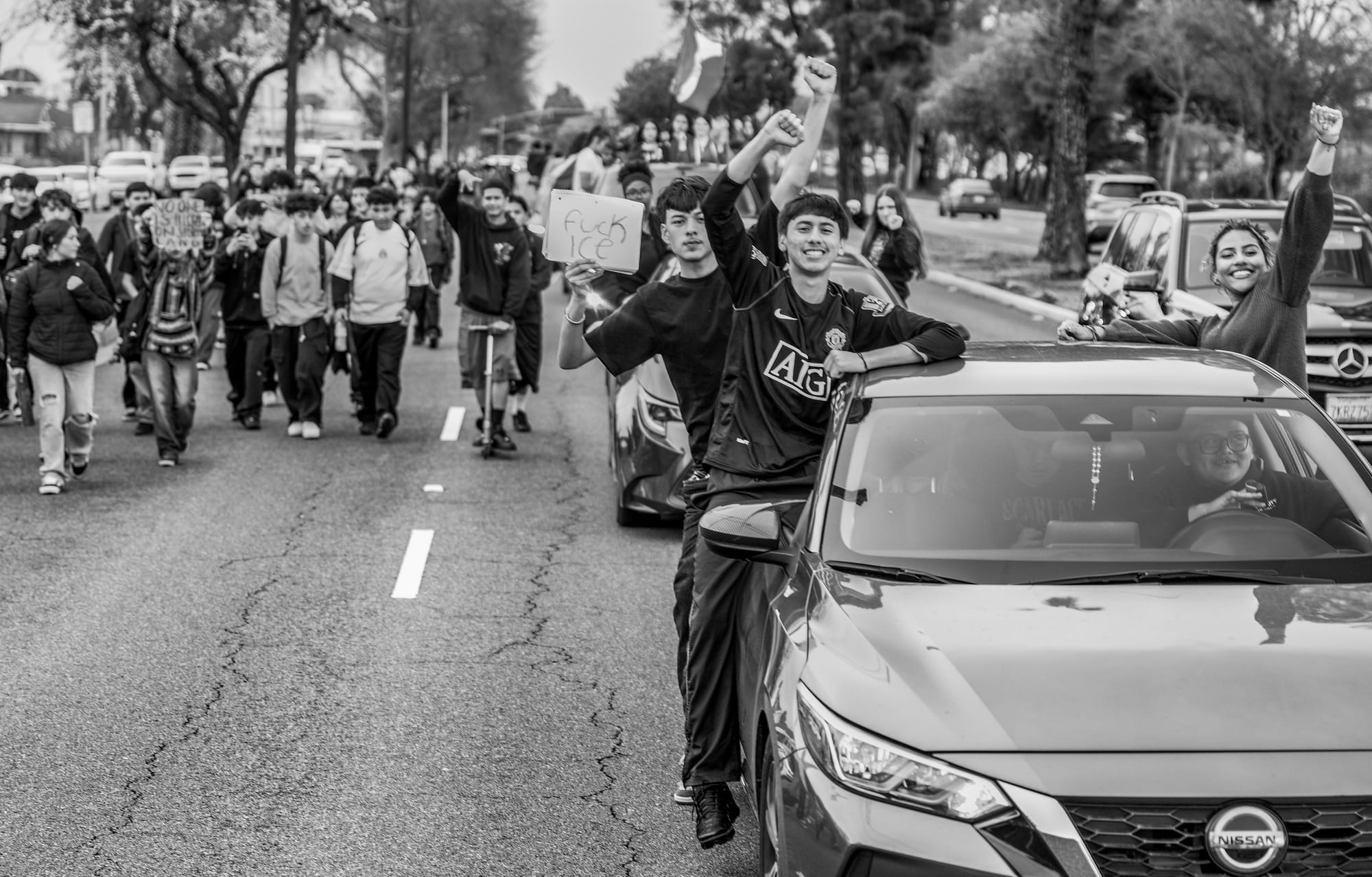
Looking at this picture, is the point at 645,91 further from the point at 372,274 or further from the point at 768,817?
the point at 768,817

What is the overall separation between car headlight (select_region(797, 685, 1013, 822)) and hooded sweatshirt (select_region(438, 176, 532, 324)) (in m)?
9.31

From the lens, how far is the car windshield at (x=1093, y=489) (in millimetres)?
4520

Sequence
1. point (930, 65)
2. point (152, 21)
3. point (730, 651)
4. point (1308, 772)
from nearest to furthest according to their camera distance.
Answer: point (1308, 772), point (730, 651), point (152, 21), point (930, 65)

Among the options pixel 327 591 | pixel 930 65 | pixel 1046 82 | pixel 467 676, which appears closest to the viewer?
pixel 467 676

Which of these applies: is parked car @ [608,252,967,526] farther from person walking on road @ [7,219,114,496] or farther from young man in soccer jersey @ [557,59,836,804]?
young man in soccer jersey @ [557,59,836,804]

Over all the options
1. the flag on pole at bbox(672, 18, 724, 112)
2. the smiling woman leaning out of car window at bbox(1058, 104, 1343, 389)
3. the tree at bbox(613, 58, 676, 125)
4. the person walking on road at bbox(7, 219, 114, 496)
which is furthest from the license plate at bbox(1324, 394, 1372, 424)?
the tree at bbox(613, 58, 676, 125)

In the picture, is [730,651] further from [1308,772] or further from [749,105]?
[749,105]

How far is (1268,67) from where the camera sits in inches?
1902

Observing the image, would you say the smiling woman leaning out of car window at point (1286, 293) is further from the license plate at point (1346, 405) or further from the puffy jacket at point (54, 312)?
the puffy jacket at point (54, 312)

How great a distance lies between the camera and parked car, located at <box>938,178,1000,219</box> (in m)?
64.1

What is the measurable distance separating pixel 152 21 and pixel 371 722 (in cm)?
3379

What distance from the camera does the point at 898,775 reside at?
11.9 feet

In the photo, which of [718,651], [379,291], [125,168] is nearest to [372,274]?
[379,291]

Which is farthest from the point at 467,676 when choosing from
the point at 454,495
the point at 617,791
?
the point at 454,495
